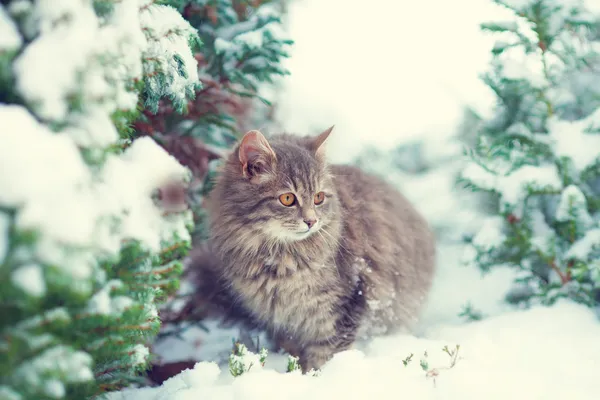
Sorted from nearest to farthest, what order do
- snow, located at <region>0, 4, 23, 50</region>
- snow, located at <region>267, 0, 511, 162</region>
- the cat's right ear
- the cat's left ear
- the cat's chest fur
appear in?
snow, located at <region>0, 4, 23, 50</region>, the cat's right ear, the cat's chest fur, the cat's left ear, snow, located at <region>267, 0, 511, 162</region>

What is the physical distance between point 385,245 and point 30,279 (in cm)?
211

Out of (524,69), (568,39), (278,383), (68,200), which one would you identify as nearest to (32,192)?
(68,200)

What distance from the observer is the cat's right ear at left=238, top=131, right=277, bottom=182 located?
2326 mm

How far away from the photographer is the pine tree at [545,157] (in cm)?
282

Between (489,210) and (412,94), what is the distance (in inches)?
117

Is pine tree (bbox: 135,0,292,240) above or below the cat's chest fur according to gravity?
above

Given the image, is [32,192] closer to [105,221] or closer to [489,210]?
[105,221]

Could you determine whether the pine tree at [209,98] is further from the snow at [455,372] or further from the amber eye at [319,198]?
the snow at [455,372]

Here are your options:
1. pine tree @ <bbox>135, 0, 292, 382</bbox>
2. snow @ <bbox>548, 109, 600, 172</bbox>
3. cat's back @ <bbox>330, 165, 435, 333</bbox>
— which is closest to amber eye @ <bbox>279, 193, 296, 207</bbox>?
cat's back @ <bbox>330, 165, 435, 333</bbox>

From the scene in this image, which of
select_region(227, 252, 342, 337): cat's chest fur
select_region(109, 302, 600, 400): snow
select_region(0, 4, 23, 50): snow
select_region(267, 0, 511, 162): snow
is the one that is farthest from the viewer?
select_region(267, 0, 511, 162): snow

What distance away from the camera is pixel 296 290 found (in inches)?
98.0

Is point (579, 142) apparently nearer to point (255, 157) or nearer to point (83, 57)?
point (255, 157)

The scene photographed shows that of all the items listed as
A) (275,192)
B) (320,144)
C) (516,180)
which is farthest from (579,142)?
(275,192)

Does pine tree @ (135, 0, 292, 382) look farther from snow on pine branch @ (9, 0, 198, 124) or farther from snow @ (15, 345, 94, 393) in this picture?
snow @ (15, 345, 94, 393)
